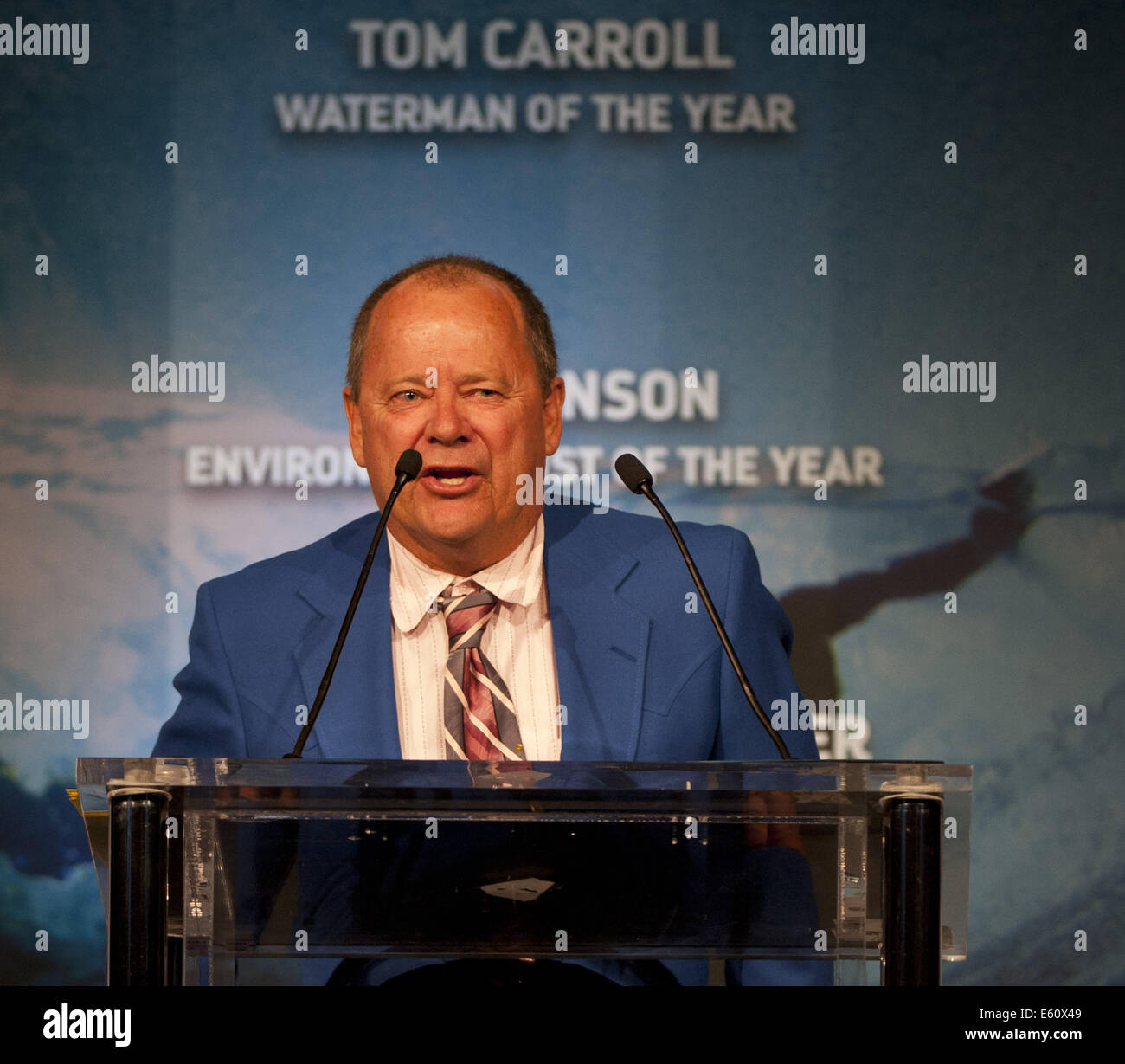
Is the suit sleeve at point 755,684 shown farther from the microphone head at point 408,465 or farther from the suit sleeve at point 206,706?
the suit sleeve at point 206,706

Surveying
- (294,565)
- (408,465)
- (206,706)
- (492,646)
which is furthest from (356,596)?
(294,565)

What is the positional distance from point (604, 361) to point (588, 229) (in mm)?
364

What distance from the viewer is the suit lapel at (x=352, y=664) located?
296 cm

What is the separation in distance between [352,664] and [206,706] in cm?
33

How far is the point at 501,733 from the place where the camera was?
9.88 feet

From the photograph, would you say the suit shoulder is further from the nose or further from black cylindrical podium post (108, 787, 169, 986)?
black cylindrical podium post (108, 787, 169, 986)

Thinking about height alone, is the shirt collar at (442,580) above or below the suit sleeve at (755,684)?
above

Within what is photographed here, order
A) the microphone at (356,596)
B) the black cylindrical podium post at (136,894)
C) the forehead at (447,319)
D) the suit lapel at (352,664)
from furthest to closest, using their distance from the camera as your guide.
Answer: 1. the forehead at (447,319)
2. the suit lapel at (352,664)
3. the microphone at (356,596)
4. the black cylindrical podium post at (136,894)

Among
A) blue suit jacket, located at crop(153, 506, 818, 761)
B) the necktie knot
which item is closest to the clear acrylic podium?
blue suit jacket, located at crop(153, 506, 818, 761)

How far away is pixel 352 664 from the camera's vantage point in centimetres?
310

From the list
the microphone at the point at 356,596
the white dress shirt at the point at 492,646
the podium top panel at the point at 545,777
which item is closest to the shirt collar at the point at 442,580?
the white dress shirt at the point at 492,646

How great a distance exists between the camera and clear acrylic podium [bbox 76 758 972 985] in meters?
1.83

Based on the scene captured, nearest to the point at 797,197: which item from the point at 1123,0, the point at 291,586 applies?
the point at 1123,0
